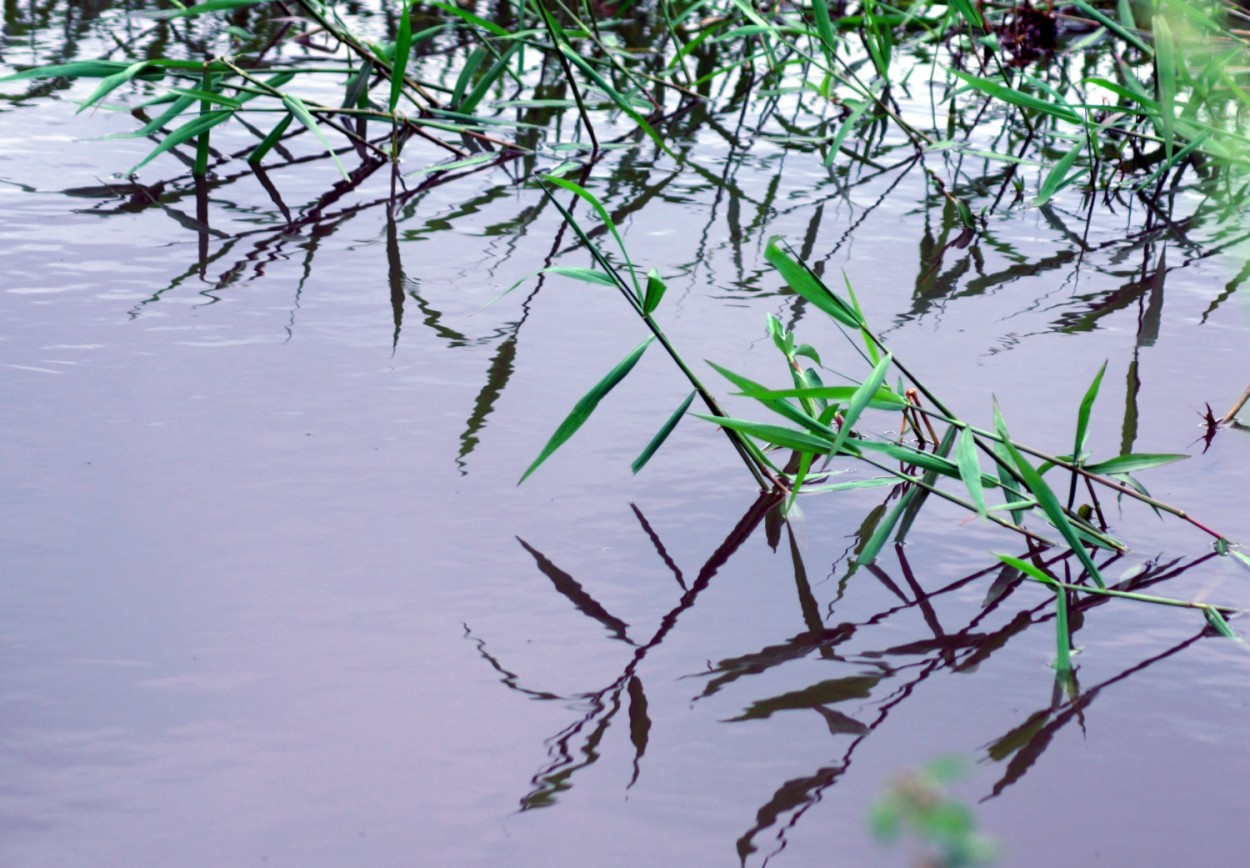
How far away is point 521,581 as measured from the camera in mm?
1423

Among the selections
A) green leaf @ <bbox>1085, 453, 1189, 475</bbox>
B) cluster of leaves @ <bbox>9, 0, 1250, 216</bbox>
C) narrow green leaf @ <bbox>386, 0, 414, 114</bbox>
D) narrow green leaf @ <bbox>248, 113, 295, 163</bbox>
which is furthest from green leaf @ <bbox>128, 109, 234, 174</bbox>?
green leaf @ <bbox>1085, 453, 1189, 475</bbox>

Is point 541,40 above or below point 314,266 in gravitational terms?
above

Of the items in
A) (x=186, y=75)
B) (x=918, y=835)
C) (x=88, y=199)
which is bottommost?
(x=88, y=199)

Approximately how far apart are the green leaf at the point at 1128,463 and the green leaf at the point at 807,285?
0.32 meters

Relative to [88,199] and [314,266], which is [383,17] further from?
[314,266]

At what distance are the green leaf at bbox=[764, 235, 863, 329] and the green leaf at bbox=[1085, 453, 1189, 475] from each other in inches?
12.4

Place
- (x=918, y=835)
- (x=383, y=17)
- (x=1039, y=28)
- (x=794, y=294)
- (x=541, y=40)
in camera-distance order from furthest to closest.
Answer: (x=383, y=17), (x=1039, y=28), (x=541, y=40), (x=794, y=294), (x=918, y=835)

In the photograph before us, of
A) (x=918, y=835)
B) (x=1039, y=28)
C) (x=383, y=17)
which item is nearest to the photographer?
(x=918, y=835)

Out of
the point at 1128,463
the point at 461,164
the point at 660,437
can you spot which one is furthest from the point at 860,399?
the point at 461,164

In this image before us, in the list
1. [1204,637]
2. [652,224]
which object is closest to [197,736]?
[1204,637]

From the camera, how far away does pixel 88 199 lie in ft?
8.29

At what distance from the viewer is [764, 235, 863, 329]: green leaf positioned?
4.42 feet

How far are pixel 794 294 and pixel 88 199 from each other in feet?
4.32

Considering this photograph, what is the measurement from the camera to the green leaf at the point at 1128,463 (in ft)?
4.89
